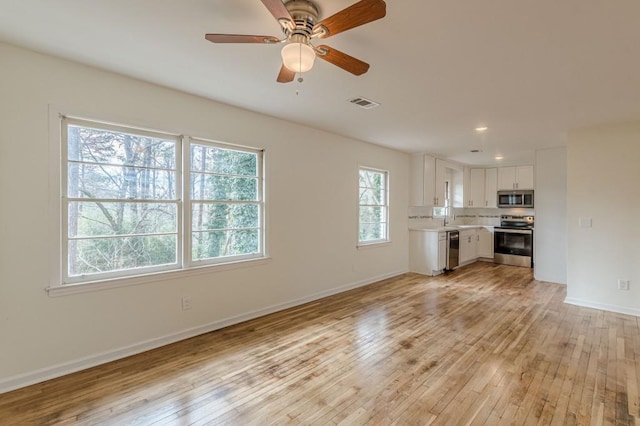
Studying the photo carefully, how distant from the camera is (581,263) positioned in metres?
4.27

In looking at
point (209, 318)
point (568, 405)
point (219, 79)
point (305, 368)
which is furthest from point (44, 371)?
point (568, 405)

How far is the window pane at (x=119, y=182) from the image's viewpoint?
8.52ft

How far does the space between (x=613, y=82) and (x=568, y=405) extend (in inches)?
107

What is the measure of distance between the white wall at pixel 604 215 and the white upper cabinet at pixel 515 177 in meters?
3.28

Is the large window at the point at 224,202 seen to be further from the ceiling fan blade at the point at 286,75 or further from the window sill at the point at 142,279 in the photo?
the ceiling fan blade at the point at 286,75

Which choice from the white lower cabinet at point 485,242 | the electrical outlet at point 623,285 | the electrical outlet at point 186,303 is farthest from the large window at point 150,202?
the white lower cabinet at point 485,242

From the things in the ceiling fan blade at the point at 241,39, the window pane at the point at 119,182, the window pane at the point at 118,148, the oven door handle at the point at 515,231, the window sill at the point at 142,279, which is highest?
the ceiling fan blade at the point at 241,39

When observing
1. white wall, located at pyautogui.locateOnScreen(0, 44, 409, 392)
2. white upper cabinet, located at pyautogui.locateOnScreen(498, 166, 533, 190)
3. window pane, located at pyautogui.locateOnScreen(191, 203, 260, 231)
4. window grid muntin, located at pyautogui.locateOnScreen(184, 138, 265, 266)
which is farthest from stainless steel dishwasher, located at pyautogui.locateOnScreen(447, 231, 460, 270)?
window pane, located at pyautogui.locateOnScreen(191, 203, 260, 231)

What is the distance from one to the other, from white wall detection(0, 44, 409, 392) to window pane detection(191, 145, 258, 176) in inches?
6.2

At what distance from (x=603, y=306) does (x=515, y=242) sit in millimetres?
3239

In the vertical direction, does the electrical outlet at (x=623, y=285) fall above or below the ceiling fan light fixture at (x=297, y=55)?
below

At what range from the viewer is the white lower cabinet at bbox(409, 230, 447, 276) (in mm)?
6094

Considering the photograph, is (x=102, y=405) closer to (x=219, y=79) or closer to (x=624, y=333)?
(x=219, y=79)

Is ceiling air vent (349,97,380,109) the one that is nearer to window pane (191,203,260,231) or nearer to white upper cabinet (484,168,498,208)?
window pane (191,203,260,231)
